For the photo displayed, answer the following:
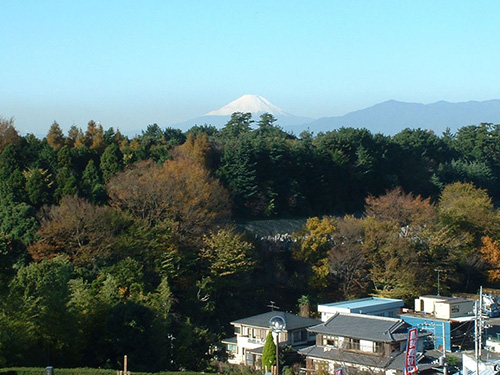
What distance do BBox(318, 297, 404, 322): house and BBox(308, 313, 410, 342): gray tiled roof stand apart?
1.55m

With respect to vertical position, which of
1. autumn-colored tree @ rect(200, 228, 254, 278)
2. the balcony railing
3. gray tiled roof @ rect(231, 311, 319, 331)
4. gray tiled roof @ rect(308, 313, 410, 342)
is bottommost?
the balcony railing

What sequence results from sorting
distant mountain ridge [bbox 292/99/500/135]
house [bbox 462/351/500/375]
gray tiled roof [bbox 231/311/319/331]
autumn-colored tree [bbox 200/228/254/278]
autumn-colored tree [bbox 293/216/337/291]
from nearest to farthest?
house [bbox 462/351/500/375] → gray tiled roof [bbox 231/311/319/331] → autumn-colored tree [bbox 200/228/254/278] → autumn-colored tree [bbox 293/216/337/291] → distant mountain ridge [bbox 292/99/500/135]

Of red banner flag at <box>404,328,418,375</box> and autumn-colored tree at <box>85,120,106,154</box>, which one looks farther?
autumn-colored tree at <box>85,120,106,154</box>

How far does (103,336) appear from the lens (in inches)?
546

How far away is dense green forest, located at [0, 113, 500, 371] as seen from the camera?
45.5 feet

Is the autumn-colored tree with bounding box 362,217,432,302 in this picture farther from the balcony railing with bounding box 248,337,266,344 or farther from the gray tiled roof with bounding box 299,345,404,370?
the gray tiled roof with bounding box 299,345,404,370

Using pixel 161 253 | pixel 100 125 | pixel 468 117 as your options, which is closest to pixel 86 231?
pixel 161 253

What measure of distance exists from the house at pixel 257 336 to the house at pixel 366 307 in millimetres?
1196

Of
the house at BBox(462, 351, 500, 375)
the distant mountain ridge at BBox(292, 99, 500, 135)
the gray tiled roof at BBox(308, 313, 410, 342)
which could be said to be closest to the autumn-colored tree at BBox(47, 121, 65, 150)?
the gray tiled roof at BBox(308, 313, 410, 342)

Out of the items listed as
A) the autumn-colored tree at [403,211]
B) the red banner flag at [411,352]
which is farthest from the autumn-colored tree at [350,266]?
the red banner flag at [411,352]

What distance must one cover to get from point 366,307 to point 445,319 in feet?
7.86

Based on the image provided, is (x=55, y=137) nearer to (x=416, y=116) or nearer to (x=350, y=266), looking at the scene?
(x=350, y=266)

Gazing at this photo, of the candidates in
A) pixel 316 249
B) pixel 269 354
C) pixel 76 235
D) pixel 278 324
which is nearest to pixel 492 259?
pixel 316 249

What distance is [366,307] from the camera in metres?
19.0
